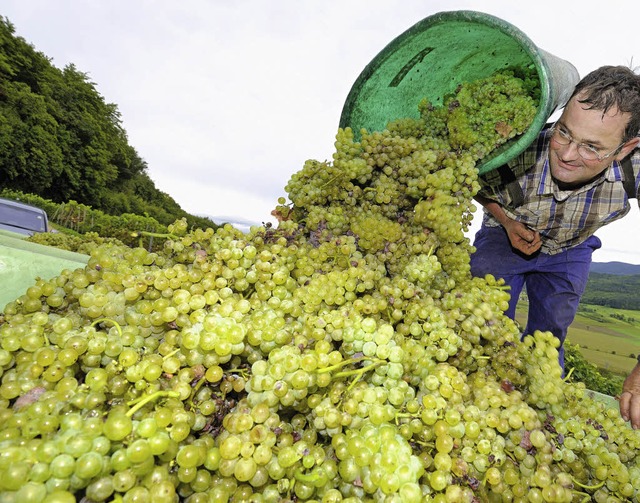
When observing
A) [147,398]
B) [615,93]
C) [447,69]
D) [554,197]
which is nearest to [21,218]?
[447,69]

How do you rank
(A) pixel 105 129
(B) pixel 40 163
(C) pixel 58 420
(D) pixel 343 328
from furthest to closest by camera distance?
(A) pixel 105 129 < (B) pixel 40 163 < (D) pixel 343 328 < (C) pixel 58 420

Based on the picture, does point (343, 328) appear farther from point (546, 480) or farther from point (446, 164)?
point (446, 164)

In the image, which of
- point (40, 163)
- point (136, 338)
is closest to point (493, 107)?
point (136, 338)

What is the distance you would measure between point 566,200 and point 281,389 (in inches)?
96.4

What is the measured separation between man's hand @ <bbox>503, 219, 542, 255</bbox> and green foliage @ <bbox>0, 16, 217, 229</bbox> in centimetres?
1522

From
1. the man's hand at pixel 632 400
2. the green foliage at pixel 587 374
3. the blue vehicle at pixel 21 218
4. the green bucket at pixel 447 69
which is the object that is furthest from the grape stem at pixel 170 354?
the blue vehicle at pixel 21 218

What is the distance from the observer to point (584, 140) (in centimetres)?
187

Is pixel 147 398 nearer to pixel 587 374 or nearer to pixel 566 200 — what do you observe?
pixel 566 200

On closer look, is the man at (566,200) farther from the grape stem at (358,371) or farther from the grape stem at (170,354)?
the grape stem at (170,354)

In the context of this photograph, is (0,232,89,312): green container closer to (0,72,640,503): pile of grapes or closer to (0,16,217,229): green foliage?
(0,72,640,503): pile of grapes

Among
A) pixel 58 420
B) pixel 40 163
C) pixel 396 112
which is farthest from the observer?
pixel 40 163

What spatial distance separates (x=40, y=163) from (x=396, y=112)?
23272 mm

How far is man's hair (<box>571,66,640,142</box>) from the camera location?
5.77 feet

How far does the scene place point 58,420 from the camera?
694 millimetres
